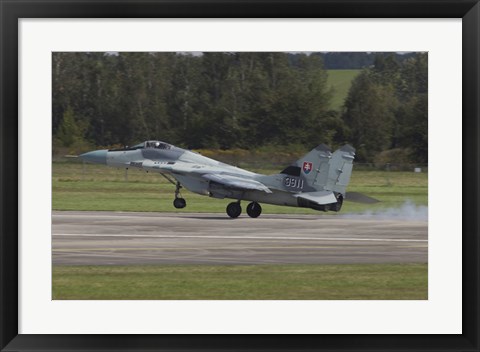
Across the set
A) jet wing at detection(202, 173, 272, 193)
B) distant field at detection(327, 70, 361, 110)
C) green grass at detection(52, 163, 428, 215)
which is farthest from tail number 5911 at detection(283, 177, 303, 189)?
distant field at detection(327, 70, 361, 110)

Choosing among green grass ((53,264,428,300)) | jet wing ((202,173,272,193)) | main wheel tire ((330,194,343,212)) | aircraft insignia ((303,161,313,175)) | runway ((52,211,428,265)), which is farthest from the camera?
jet wing ((202,173,272,193))

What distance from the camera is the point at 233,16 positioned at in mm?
10680

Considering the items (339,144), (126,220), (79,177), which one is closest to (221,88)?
(339,144)

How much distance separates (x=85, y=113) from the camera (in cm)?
5259

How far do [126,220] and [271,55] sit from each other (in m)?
27.7

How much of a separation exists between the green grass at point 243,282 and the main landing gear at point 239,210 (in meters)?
12.8

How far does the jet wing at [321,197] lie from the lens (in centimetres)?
3152

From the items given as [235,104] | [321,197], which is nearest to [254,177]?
[321,197]

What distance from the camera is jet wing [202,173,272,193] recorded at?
32.4 metres

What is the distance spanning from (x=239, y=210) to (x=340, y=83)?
83.5 ft

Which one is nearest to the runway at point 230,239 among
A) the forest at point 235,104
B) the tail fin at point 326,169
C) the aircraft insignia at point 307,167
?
the tail fin at point 326,169

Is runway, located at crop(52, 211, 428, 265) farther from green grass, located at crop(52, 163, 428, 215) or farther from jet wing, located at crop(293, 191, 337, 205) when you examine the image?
green grass, located at crop(52, 163, 428, 215)

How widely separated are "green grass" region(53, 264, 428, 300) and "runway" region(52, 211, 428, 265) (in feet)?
3.56

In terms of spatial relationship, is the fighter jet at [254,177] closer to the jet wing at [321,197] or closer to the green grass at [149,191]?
the jet wing at [321,197]
